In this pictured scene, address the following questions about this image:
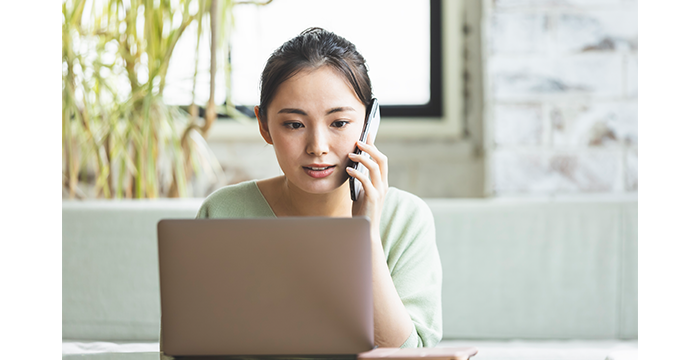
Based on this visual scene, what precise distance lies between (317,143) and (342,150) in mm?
52

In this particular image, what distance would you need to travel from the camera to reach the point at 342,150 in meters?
0.93

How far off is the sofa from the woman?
0.51 meters

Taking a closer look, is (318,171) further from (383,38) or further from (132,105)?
(383,38)

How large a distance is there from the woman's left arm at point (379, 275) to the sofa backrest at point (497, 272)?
0.66 m

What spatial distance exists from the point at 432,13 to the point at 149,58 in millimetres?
1151

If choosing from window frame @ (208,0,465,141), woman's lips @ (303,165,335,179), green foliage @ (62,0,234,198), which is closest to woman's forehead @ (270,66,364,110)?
woman's lips @ (303,165,335,179)

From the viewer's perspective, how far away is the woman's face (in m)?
0.91

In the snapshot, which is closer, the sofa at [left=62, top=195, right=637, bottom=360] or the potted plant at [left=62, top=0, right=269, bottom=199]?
the sofa at [left=62, top=195, right=637, bottom=360]

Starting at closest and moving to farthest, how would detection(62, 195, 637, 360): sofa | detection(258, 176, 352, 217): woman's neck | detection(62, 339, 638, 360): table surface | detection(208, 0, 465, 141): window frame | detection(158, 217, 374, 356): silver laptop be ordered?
1. detection(158, 217, 374, 356): silver laptop
2. detection(258, 176, 352, 217): woman's neck
3. detection(62, 339, 638, 360): table surface
4. detection(62, 195, 637, 360): sofa
5. detection(208, 0, 465, 141): window frame

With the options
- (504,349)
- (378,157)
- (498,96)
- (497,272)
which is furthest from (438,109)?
(378,157)

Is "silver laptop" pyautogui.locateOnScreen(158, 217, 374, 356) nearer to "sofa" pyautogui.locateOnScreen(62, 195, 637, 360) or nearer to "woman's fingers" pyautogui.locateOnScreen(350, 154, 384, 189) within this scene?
"woman's fingers" pyautogui.locateOnScreen(350, 154, 384, 189)
